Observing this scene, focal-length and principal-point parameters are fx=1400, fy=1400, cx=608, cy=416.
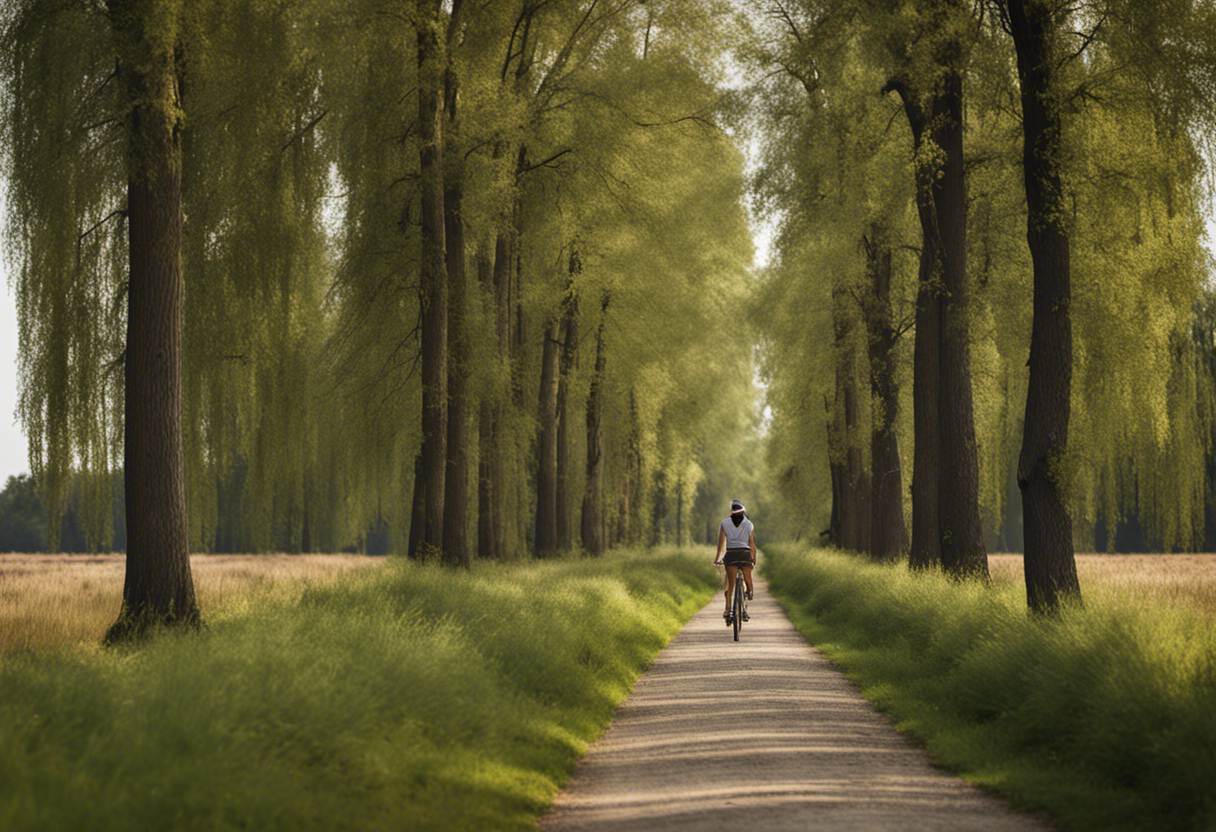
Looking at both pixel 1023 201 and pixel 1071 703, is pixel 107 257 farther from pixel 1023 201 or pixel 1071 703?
pixel 1023 201

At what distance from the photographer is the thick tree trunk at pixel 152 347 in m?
14.6

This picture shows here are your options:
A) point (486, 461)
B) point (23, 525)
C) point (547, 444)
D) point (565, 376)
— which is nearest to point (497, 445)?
point (486, 461)

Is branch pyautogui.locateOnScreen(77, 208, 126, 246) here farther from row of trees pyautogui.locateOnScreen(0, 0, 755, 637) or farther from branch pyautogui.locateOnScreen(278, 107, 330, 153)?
branch pyautogui.locateOnScreen(278, 107, 330, 153)

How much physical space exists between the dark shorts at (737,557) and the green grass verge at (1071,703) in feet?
18.9

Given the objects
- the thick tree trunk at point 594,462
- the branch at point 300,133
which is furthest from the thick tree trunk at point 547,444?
the branch at point 300,133

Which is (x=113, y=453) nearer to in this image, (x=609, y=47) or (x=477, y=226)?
(x=477, y=226)

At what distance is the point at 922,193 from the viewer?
22.2 metres

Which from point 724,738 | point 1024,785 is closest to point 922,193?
point 724,738

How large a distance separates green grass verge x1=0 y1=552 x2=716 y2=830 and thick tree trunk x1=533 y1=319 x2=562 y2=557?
1842 centimetres

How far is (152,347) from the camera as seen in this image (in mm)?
14672

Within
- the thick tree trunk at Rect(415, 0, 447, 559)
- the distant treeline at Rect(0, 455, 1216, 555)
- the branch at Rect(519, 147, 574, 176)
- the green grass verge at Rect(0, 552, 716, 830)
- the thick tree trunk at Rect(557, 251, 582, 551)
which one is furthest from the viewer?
the distant treeline at Rect(0, 455, 1216, 555)

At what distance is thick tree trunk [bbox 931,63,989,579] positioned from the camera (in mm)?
Result: 21062

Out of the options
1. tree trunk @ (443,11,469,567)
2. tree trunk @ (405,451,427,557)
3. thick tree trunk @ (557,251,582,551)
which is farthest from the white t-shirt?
thick tree trunk @ (557,251,582,551)

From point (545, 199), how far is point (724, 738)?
17695 mm
